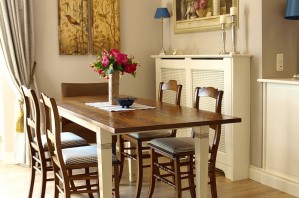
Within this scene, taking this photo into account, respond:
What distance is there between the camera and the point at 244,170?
4.10m

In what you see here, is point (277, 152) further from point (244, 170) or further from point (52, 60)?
point (52, 60)

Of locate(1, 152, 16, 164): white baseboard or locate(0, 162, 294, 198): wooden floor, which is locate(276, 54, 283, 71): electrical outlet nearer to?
locate(0, 162, 294, 198): wooden floor

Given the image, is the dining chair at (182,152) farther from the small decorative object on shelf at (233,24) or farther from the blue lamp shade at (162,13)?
the blue lamp shade at (162,13)

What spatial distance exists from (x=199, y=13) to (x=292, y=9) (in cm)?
126

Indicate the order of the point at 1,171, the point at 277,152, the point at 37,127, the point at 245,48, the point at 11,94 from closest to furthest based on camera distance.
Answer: the point at 37,127 → the point at 277,152 → the point at 245,48 → the point at 1,171 → the point at 11,94

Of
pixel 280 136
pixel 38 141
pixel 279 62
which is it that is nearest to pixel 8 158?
pixel 38 141

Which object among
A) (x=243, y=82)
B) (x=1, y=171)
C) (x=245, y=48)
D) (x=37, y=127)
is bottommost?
(x=1, y=171)

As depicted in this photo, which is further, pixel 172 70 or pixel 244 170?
pixel 172 70

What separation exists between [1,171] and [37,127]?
1550 mm

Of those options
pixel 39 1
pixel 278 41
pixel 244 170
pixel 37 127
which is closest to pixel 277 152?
pixel 244 170

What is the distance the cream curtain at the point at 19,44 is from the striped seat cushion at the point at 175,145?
1.91 metres

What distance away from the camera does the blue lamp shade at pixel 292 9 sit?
3.55 metres

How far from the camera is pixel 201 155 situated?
2.83 meters

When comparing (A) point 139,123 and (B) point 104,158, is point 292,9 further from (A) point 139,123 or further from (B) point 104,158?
(B) point 104,158
